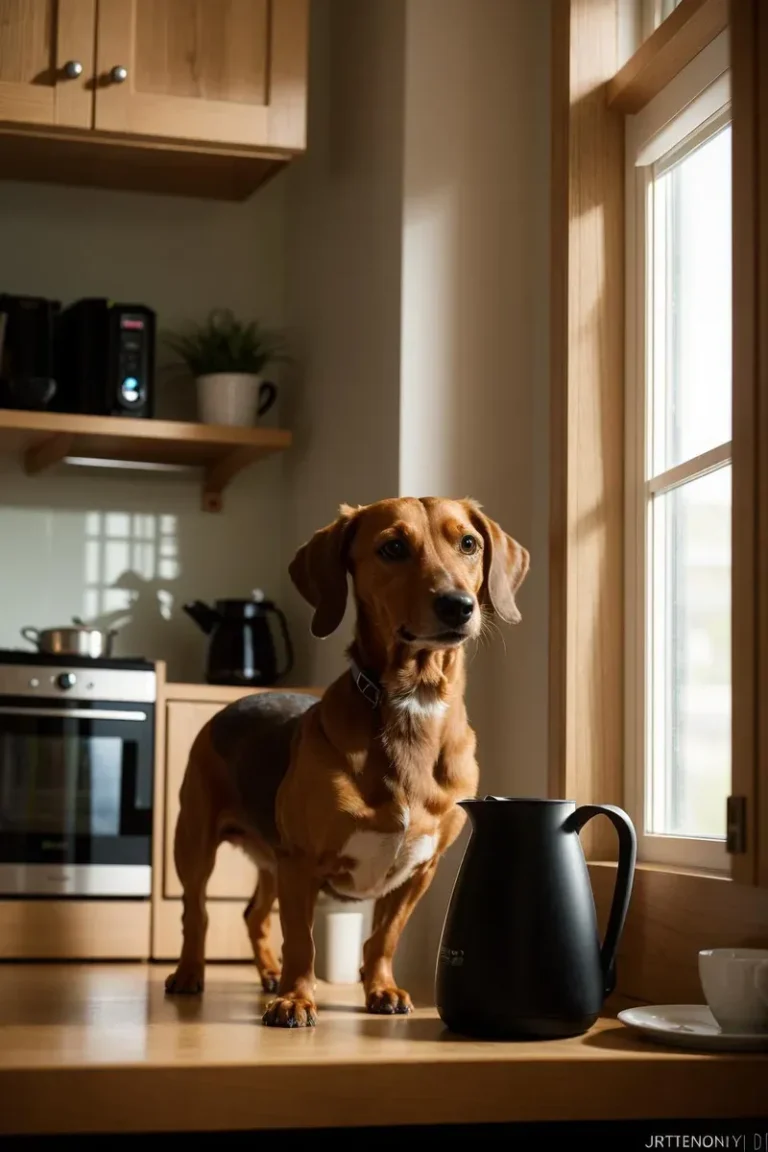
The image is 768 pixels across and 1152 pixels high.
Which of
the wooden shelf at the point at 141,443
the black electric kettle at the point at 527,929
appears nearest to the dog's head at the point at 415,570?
the black electric kettle at the point at 527,929

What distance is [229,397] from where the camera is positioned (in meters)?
3.53

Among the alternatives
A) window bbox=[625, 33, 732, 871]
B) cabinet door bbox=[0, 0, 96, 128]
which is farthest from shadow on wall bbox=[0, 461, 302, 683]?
window bbox=[625, 33, 732, 871]

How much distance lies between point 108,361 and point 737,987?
7.57ft

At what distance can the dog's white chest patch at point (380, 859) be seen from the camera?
1892mm

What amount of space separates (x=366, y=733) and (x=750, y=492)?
574 millimetres

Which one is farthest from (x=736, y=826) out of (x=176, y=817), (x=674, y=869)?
(x=176, y=817)

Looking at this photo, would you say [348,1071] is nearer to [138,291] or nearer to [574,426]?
[574,426]

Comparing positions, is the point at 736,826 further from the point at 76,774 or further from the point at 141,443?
the point at 141,443

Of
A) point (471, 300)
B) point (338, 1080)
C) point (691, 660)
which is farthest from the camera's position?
point (471, 300)

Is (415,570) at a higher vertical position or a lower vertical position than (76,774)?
higher

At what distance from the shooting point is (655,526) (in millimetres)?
2326

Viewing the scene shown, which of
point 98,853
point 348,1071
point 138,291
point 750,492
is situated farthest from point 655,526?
point 138,291

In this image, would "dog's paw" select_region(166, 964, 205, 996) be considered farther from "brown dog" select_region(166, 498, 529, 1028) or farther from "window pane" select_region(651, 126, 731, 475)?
"window pane" select_region(651, 126, 731, 475)

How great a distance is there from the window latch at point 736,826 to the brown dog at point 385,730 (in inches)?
13.6
